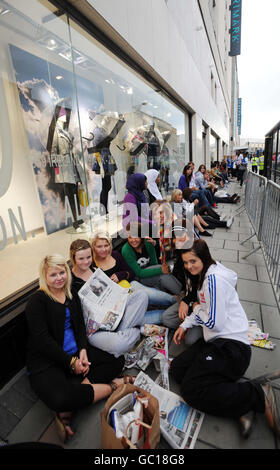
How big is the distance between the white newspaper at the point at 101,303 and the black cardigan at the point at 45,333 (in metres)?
0.23

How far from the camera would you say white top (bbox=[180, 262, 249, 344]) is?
1837 millimetres

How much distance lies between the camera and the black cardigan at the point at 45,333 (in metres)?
1.84

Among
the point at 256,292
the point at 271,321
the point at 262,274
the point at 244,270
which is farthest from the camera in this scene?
the point at 244,270

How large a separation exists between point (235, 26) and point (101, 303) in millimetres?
30396

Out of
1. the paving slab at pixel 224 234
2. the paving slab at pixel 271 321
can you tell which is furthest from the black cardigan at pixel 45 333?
the paving slab at pixel 224 234

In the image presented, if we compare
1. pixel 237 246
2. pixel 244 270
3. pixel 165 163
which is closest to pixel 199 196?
pixel 165 163

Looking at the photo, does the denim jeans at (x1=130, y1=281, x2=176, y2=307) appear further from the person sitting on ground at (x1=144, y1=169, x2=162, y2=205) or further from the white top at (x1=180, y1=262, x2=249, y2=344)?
the person sitting on ground at (x1=144, y1=169, x2=162, y2=205)

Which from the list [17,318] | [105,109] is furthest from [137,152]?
[17,318]

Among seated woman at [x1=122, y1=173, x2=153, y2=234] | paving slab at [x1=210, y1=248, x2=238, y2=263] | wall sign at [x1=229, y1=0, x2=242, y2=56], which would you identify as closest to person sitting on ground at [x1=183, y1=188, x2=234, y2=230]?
paving slab at [x1=210, y1=248, x2=238, y2=263]

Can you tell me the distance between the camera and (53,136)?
326 cm

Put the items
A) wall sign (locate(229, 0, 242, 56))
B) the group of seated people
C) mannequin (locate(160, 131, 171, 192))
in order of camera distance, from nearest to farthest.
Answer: the group of seated people, mannequin (locate(160, 131, 171, 192)), wall sign (locate(229, 0, 242, 56))

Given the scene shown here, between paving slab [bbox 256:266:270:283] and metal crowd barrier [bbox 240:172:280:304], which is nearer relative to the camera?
metal crowd barrier [bbox 240:172:280:304]

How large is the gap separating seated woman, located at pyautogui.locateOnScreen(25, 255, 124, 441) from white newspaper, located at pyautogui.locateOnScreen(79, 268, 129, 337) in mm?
84

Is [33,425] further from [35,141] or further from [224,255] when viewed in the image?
[224,255]
